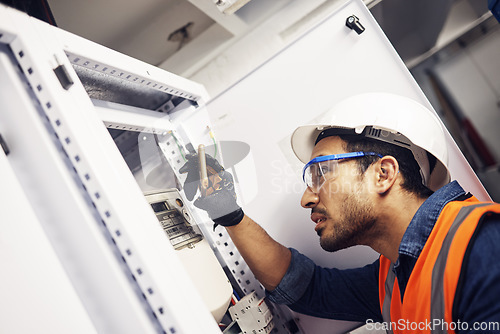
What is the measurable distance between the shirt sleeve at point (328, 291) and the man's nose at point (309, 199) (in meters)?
0.19

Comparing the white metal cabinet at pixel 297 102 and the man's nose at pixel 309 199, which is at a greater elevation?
the white metal cabinet at pixel 297 102

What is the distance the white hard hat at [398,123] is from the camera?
97 centimetres

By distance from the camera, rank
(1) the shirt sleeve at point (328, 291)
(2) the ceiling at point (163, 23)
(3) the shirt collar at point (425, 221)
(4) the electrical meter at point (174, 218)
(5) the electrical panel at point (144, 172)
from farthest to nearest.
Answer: (2) the ceiling at point (163, 23) → (1) the shirt sleeve at point (328, 291) → (4) the electrical meter at point (174, 218) → (3) the shirt collar at point (425, 221) → (5) the electrical panel at point (144, 172)

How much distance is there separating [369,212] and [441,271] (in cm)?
32

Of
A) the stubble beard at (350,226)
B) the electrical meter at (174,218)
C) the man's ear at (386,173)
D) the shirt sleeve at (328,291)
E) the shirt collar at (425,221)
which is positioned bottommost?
the shirt sleeve at (328,291)

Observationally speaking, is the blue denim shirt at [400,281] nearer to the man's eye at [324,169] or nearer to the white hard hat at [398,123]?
the white hard hat at [398,123]

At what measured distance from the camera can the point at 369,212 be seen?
1.04 m

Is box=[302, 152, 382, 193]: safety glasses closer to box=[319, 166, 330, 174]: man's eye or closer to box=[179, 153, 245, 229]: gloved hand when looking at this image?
box=[319, 166, 330, 174]: man's eye

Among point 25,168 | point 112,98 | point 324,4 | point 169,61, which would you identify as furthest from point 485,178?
point 25,168

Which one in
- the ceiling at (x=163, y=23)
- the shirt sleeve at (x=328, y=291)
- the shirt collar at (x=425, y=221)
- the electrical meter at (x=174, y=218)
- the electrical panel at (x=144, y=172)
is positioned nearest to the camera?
the electrical panel at (x=144, y=172)

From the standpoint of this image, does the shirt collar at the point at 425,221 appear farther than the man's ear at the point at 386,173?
No

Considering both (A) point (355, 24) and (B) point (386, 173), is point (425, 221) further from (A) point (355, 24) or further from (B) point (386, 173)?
(A) point (355, 24)

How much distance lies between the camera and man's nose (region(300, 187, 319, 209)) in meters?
1.07

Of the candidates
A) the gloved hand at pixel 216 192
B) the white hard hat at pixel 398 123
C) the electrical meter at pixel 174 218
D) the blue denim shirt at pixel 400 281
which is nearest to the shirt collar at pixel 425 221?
the blue denim shirt at pixel 400 281
